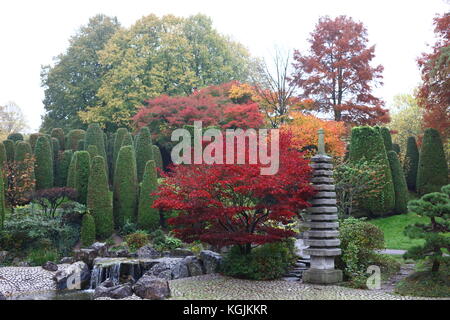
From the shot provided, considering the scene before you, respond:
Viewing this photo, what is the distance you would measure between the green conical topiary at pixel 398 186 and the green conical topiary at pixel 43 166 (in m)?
15.3

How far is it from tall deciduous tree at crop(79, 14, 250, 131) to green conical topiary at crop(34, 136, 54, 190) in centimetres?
777

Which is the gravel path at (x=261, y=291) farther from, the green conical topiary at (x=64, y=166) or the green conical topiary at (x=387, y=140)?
the green conical topiary at (x=64, y=166)

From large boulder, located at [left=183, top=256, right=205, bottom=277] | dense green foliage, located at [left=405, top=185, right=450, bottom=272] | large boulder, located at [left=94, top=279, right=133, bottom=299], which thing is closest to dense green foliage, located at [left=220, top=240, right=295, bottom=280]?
large boulder, located at [left=183, top=256, right=205, bottom=277]

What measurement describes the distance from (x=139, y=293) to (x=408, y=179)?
17.4m

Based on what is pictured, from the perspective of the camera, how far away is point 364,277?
10.0 metres

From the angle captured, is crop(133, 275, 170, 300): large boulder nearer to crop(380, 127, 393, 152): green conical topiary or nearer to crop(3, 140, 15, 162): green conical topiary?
crop(380, 127, 393, 152): green conical topiary

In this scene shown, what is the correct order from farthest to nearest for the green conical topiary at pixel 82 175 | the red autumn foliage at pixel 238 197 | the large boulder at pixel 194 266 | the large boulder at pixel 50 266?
1. the green conical topiary at pixel 82 175
2. the large boulder at pixel 50 266
3. the large boulder at pixel 194 266
4. the red autumn foliage at pixel 238 197

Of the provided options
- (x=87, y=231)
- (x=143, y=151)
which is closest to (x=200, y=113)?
(x=143, y=151)

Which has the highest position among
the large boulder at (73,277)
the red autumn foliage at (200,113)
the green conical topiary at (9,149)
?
the red autumn foliage at (200,113)

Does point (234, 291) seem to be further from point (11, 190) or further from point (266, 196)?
point (11, 190)

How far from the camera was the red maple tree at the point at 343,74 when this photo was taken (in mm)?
26391

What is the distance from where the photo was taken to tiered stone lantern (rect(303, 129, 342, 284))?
10070mm

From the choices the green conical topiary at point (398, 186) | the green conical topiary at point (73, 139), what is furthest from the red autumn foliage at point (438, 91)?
the green conical topiary at point (73, 139)

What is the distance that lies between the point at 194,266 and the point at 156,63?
21460mm
